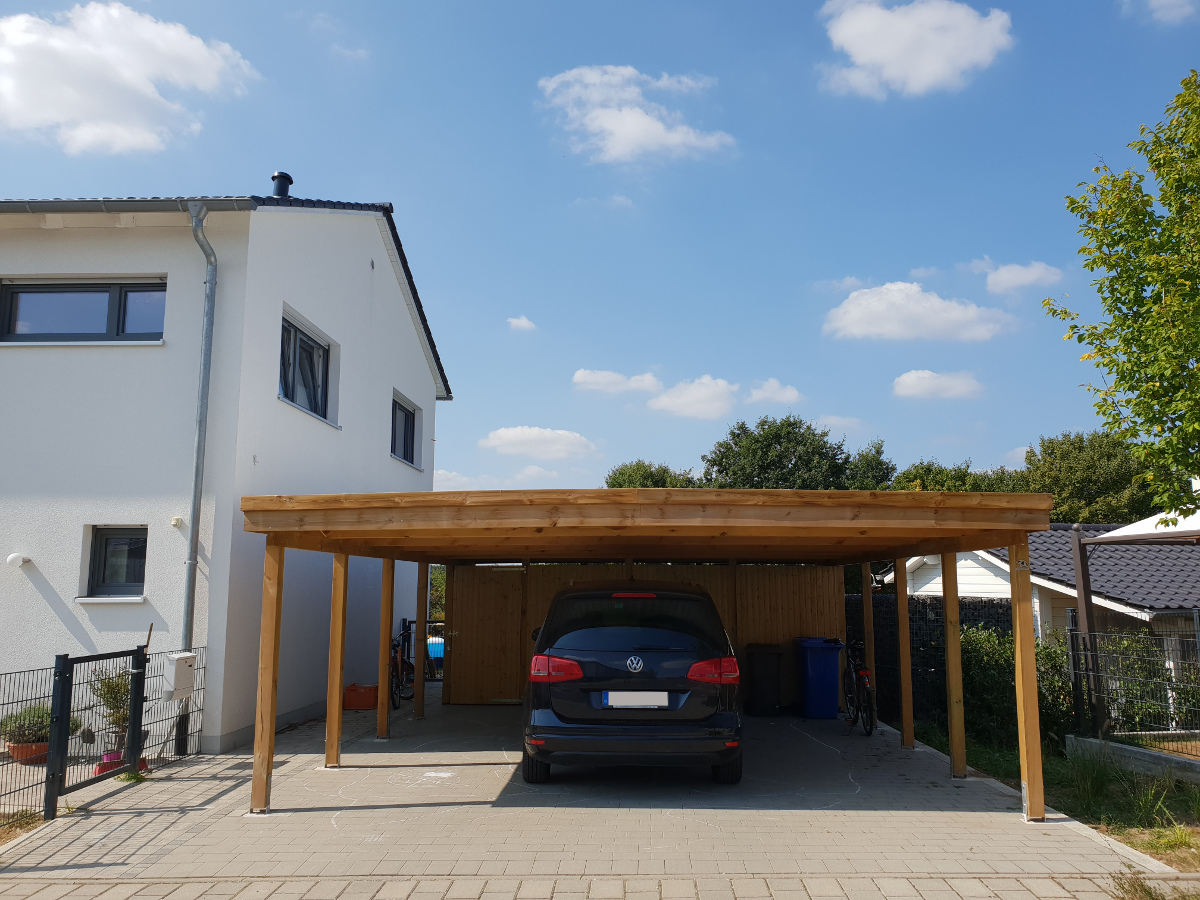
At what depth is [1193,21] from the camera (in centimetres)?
904

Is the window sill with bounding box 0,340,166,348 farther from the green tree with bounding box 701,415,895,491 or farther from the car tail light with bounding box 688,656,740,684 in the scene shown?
the green tree with bounding box 701,415,895,491

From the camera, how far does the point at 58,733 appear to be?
615 centimetres

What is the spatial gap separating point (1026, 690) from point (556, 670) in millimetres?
3499

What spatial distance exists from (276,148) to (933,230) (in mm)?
9717

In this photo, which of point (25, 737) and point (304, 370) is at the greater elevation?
point (304, 370)

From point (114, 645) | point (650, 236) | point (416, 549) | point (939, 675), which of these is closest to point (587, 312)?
point (650, 236)

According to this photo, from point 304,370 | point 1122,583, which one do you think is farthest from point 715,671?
point 1122,583

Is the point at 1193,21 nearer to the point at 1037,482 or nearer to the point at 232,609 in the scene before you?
the point at 232,609

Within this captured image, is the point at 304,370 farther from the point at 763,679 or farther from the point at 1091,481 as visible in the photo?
the point at 1091,481

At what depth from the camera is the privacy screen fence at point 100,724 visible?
706 centimetres

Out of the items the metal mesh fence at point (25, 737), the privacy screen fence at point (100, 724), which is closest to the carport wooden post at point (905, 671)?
the privacy screen fence at point (100, 724)

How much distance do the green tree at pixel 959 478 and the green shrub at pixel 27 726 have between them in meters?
28.7

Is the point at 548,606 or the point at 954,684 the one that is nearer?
the point at 954,684

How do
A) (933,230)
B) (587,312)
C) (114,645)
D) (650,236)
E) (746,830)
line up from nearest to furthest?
1. (746,830)
2. (114,645)
3. (933,230)
4. (650,236)
5. (587,312)
